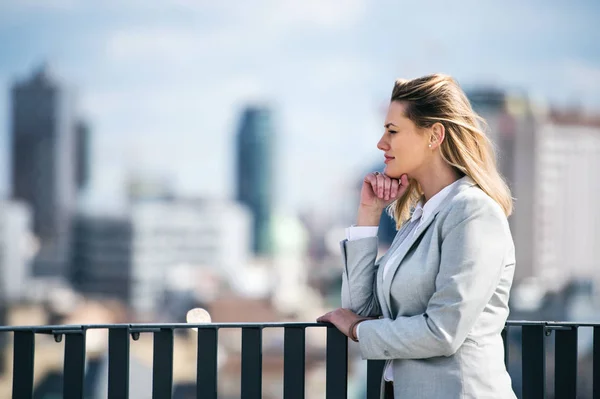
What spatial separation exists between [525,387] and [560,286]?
10331 centimetres

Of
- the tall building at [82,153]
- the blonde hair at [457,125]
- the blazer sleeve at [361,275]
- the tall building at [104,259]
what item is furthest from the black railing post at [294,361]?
the tall building at [82,153]

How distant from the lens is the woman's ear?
2186 mm

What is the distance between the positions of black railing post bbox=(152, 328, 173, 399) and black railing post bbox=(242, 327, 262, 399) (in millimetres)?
219

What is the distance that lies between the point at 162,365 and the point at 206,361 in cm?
13

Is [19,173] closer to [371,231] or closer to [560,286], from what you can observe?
[560,286]

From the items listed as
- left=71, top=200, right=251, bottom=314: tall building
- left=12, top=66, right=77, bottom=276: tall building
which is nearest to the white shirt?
left=71, top=200, right=251, bottom=314: tall building

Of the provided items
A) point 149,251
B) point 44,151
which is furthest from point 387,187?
point 44,151

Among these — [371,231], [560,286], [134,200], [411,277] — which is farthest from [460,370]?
[134,200]

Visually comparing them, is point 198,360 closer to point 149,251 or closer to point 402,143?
point 402,143

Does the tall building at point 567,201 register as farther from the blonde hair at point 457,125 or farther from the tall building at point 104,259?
the blonde hair at point 457,125

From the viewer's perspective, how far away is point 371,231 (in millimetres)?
2344

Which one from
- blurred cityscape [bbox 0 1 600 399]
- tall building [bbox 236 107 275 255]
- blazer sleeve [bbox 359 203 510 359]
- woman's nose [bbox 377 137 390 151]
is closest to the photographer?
blazer sleeve [bbox 359 203 510 359]

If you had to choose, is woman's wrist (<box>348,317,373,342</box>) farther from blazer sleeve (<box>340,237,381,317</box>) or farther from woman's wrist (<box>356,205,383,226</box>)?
woman's wrist (<box>356,205,383,226</box>)

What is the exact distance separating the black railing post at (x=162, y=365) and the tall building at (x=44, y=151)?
4800 inches
